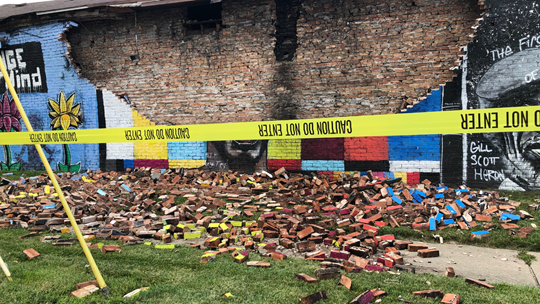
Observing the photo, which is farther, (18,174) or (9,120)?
(9,120)

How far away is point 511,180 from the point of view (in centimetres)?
796

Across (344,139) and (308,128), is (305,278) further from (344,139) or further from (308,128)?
(344,139)

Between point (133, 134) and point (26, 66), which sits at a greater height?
point (26, 66)

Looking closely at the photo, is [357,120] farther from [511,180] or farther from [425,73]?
[511,180]

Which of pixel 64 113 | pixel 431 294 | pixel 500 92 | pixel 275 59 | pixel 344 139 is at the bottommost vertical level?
pixel 431 294

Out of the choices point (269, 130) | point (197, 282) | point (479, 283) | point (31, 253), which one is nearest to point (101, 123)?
point (31, 253)

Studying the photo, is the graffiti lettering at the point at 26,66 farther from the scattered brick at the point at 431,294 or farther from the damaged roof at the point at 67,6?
the scattered brick at the point at 431,294

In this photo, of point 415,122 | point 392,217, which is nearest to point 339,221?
point 392,217

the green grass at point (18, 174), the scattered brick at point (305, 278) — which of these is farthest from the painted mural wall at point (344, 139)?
the scattered brick at point (305, 278)

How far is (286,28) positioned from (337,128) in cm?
629

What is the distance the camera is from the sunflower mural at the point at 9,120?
1195 centimetres

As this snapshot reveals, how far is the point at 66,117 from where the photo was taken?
37.6 ft

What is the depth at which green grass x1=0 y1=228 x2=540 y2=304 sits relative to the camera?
3.58 m

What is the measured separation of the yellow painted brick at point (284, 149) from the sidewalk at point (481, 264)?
462cm
